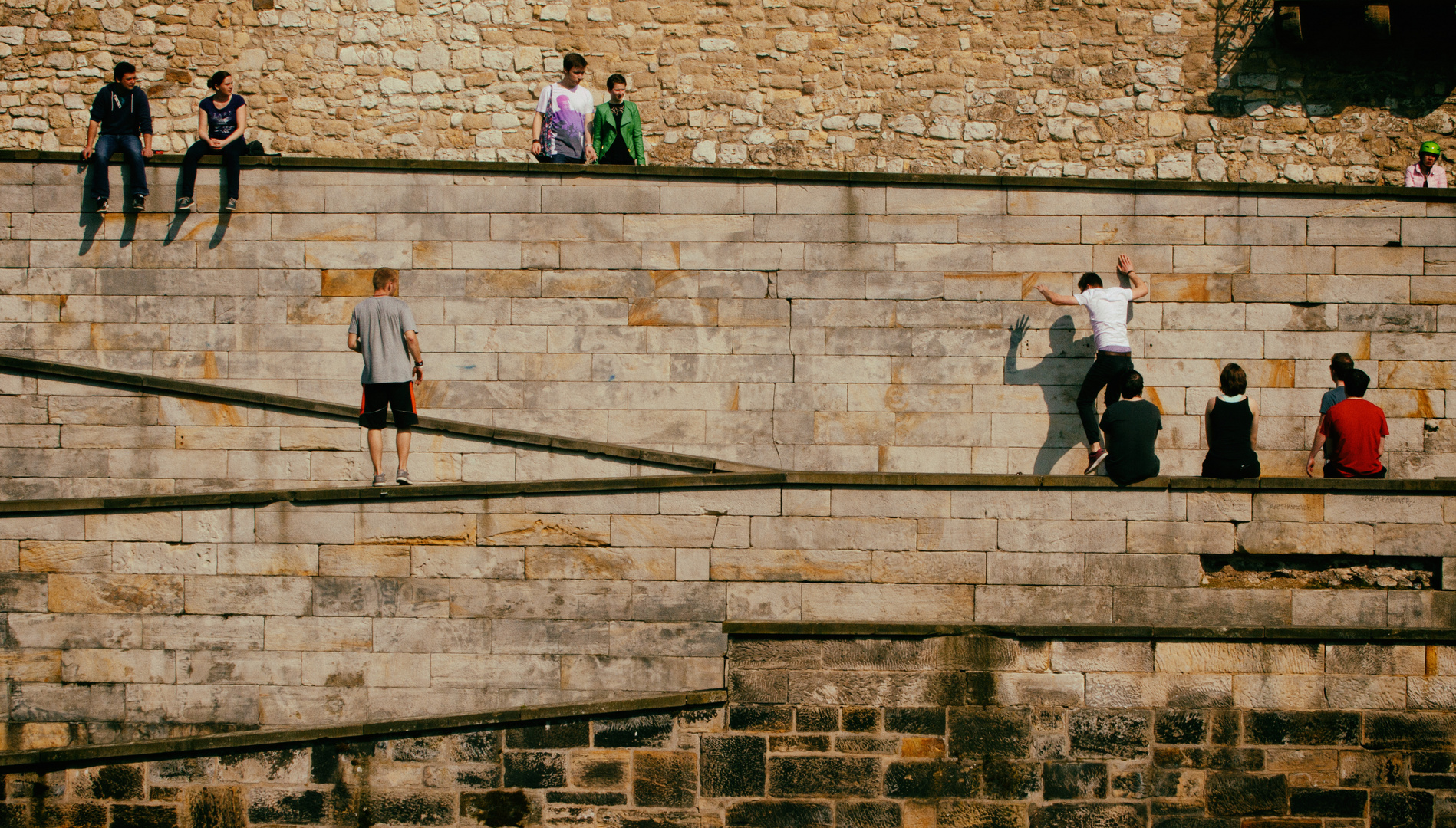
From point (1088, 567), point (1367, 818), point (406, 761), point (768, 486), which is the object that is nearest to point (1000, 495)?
point (1088, 567)

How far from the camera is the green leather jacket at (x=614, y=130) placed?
33.1ft

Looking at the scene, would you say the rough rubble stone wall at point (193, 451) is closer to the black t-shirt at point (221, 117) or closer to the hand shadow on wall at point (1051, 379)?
the black t-shirt at point (221, 117)

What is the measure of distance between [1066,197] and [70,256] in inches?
313

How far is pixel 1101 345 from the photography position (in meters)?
8.60

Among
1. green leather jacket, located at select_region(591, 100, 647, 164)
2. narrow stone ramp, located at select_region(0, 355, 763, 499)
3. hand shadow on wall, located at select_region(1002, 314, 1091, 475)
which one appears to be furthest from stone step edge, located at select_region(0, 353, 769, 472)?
green leather jacket, located at select_region(591, 100, 647, 164)

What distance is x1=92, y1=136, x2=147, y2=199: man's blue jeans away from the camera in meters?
9.06

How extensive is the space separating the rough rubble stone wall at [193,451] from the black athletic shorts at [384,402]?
92cm

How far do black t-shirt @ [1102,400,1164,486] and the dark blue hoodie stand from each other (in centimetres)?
793

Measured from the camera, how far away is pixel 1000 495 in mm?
7219

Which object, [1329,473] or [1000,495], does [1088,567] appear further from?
[1329,473]

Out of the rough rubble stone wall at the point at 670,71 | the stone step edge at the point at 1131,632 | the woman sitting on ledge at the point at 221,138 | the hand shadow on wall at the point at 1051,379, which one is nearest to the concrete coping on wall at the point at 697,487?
the stone step edge at the point at 1131,632

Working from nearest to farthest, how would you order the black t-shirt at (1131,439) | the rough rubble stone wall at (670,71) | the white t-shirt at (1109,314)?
the black t-shirt at (1131,439)
the white t-shirt at (1109,314)
the rough rubble stone wall at (670,71)

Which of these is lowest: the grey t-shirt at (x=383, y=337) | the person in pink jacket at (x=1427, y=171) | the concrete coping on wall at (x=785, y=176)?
the grey t-shirt at (x=383, y=337)

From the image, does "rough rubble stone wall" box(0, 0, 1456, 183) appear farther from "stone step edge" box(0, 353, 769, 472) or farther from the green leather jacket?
"stone step edge" box(0, 353, 769, 472)
